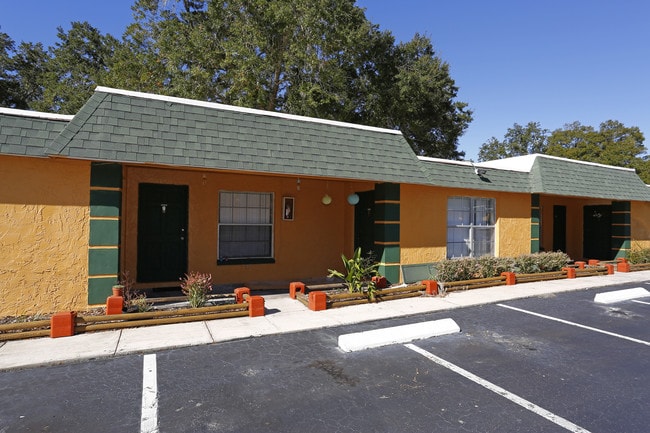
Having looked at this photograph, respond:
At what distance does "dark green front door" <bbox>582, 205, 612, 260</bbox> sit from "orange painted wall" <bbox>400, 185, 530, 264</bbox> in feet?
21.1

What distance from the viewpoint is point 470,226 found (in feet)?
37.3

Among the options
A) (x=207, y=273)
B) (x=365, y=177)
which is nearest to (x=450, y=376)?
(x=365, y=177)

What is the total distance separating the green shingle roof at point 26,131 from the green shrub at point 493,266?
29.4 ft

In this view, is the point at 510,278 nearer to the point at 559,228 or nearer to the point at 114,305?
the point at 559,228

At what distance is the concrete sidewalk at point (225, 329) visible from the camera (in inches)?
193

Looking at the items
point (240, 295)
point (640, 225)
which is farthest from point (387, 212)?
point (640, 225)

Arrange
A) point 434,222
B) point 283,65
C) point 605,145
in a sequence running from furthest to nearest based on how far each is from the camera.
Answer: point 605,145 < point 283,65 < point 434,222

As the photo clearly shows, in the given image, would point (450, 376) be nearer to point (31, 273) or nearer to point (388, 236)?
point (388, 236)

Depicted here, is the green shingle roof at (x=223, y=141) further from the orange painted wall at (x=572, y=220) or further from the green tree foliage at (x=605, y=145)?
the green tree foliage at (x=605, y=145)

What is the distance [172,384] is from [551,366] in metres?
4.88

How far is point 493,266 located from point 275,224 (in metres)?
6.46

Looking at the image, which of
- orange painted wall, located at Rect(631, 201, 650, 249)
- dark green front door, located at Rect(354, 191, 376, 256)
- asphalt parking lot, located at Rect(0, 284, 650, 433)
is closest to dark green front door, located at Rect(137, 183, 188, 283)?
asphalt parking lot, located at Rect(0, 284, 650, 433)

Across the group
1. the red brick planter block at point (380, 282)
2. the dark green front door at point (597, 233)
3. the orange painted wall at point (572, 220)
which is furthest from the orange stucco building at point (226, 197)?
the orange painted wall at point (572, 220)

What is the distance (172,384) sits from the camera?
4180mm
